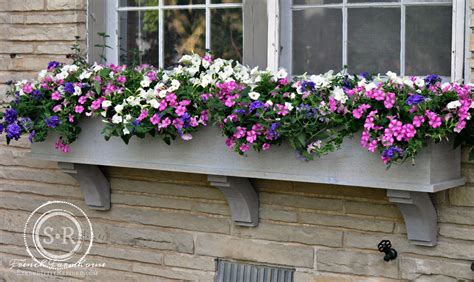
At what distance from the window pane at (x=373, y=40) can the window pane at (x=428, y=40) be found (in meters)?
0.06

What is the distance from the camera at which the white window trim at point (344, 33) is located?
4051 millimetres

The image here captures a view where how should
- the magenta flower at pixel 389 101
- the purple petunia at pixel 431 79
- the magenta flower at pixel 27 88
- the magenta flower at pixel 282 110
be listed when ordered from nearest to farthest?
the magenta flower at pixel 389 101 < the purple petunia at pixel 431 79 < the magenta flower at pixel 282 110 < the magenta flower at pixel 27 88

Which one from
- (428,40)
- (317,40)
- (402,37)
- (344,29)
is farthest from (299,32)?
(428,40)

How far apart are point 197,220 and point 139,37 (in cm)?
104

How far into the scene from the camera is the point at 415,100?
3736mm

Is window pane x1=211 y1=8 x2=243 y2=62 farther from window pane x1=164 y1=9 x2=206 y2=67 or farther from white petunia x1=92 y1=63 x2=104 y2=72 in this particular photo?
white petunia x1=92 y1=63 x2=104 y2=72

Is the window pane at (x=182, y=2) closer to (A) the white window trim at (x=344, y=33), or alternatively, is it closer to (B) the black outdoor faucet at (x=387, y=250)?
(A) the white window trim at (x=344, y=33)

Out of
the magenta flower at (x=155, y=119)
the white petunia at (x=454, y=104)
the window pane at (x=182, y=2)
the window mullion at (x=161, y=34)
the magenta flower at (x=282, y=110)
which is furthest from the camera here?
the window mullion at (x=161, y=34)

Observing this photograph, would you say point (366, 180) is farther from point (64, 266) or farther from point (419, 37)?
point (64, 266)

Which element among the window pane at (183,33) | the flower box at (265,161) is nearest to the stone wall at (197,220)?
the flower box at (265,161)

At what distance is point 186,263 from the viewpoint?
4.89m

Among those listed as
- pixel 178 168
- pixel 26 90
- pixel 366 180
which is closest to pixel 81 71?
pixel 26 90

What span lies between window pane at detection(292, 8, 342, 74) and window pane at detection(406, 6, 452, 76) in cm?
35

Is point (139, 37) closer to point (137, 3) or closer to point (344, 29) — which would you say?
point (137, 3)
